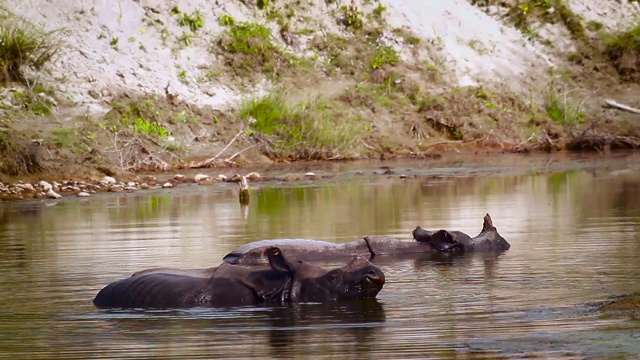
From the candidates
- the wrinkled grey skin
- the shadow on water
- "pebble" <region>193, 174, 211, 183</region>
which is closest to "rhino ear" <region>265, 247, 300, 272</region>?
the shadow on water

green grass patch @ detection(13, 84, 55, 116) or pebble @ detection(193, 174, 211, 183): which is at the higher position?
green grass patch @ detection(13, 84, 55, 116)

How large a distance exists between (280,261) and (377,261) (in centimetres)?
307

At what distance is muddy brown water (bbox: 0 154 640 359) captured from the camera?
917cm

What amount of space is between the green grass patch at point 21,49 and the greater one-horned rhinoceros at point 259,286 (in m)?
17.9

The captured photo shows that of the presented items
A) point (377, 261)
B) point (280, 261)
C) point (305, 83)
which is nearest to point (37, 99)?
point (305, 83)

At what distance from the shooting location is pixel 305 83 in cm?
3272

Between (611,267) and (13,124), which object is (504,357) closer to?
(611,267)

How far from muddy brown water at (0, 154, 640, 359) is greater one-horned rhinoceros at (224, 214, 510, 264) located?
0.31 metres

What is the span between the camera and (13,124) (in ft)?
87.4

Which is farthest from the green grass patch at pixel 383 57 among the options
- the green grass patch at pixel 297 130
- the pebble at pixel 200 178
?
the pebble at pixel 200 178

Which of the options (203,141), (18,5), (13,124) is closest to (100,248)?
(13,124)

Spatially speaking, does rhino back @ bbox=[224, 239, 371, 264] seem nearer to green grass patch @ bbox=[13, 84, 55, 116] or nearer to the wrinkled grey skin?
the wrinkled grey skin

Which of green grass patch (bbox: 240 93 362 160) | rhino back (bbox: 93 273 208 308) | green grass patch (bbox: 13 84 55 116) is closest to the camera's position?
rhino back (bbox: 93 273 208 308)

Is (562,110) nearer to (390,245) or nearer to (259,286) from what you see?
(390,245)
